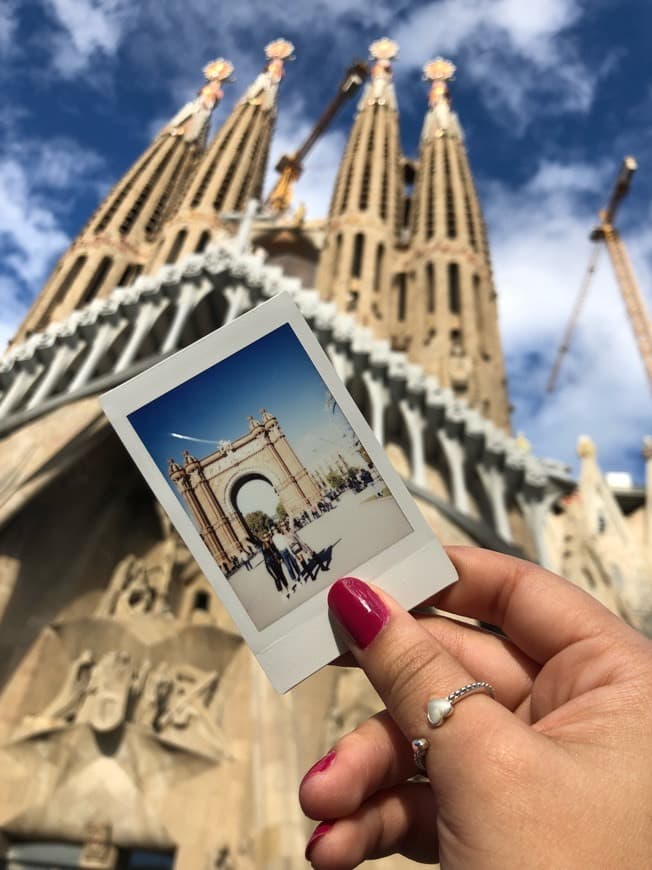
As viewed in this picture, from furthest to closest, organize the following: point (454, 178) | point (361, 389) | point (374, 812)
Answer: point (454, 178) < point (361, 389) < point (374, 812)

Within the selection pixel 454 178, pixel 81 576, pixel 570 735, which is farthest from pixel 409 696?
pixel 454 178

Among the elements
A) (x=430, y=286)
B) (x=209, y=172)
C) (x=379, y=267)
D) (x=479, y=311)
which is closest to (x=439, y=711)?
(x=479, y=311)

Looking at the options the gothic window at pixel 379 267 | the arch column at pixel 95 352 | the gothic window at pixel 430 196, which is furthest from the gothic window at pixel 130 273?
the arch column at pixel 95 352

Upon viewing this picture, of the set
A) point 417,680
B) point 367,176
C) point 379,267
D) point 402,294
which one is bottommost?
point 417,680

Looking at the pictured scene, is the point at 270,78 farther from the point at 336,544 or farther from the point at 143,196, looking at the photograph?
the point at 336,544

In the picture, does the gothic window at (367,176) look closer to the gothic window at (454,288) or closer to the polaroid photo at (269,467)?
the gothic window at (454,288)

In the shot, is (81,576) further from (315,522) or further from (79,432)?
(315,522)

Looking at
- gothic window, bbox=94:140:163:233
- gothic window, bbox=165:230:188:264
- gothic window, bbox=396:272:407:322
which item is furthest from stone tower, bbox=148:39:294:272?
gothic window, bbox=396:272:407:322
